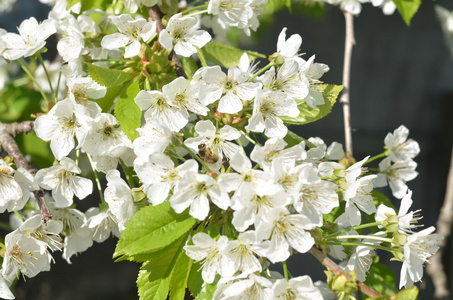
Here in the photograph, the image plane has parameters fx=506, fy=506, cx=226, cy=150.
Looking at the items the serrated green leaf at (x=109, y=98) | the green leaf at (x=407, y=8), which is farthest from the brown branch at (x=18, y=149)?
the green leaf at (x=407, y=8)

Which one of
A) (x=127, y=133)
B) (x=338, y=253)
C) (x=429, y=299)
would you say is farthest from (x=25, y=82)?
(x=429, y=299)


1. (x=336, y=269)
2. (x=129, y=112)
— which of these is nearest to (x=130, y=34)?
(x=129, y=112)

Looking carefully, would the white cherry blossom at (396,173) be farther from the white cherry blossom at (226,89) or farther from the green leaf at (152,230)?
the green leaf at (152,230)

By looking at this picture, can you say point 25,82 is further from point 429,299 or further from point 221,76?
point 429,299

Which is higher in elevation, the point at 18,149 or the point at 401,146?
the point at 18,149

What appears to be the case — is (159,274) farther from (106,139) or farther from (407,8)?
(407,8)

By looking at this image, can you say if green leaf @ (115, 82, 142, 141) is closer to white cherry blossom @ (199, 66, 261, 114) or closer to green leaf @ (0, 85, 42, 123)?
white cherry blossom @ (199, 66, 261, 114)

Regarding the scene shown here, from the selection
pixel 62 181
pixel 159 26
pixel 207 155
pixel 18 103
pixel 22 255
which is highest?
pixel 159 26

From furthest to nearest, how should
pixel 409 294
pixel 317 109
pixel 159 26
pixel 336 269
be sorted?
pixel 159 26 < pixel 317 109 < pixel 336 269 < pixel 409 294
